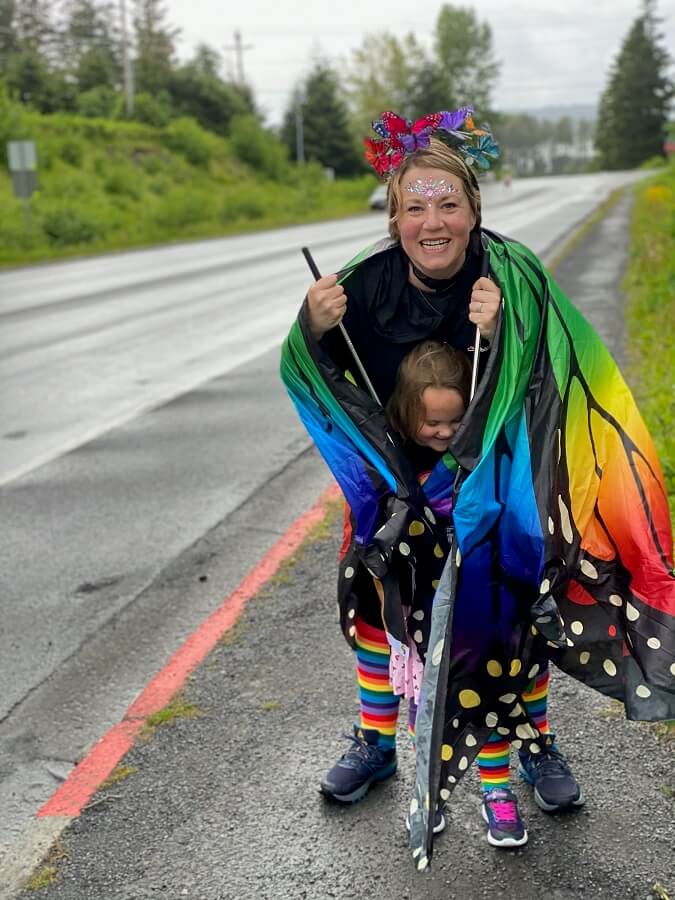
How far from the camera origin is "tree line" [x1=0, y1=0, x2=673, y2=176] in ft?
180

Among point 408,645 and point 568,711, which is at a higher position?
point 408,645

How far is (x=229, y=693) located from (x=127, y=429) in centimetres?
430

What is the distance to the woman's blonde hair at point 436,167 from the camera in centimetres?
260

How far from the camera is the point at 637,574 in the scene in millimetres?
2523

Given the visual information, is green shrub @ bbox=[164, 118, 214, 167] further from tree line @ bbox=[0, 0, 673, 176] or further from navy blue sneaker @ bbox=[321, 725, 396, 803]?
navy blue sneaker @ bbox=[321, 725, 396, 803]

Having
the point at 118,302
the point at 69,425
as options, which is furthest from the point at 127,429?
the point at 118,302

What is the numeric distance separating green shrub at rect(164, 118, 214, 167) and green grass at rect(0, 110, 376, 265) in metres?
0.05

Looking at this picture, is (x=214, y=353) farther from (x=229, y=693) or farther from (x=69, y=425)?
(x=229, y=693)

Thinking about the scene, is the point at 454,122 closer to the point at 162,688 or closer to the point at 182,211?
the point at 162,688

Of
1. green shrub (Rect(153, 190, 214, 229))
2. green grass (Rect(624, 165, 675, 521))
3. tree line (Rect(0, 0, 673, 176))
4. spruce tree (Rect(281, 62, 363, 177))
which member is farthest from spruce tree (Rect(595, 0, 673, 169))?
green grass (Rect(624, 165, 675, 521))

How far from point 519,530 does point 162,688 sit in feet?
5.40

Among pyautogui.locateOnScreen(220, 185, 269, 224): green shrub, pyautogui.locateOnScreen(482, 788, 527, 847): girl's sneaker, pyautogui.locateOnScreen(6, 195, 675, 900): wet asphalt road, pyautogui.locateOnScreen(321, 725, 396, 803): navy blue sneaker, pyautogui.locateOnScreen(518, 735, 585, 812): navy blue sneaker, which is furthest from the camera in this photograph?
pyautogui.locateOnScreen(220, 185, 269, 224): green shrub

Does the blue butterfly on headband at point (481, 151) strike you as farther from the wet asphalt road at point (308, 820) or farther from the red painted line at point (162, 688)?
the red painted line at point (162, 688)

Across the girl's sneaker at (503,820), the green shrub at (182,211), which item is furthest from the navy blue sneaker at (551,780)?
the green shrub at (182,211)
